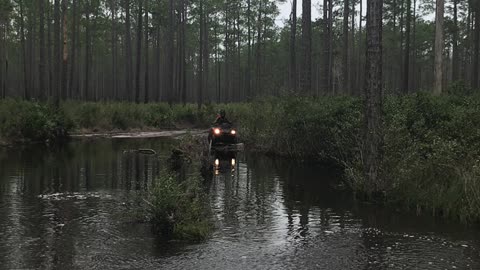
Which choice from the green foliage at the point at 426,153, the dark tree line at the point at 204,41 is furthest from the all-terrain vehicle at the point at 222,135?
the dark tree line at the point at 204,41

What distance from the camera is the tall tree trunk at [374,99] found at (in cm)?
1019

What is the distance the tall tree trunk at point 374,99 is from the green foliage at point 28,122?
1831cm

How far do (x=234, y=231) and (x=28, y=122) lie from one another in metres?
18.7

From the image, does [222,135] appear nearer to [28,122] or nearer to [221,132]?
[221,132]

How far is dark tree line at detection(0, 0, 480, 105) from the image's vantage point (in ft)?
119

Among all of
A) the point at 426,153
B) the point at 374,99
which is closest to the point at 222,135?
the point at 374,99

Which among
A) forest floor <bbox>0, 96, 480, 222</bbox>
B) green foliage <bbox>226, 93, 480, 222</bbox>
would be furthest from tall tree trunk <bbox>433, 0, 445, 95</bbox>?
green foliage <bbox>226, 93, 480, 222</bbox>

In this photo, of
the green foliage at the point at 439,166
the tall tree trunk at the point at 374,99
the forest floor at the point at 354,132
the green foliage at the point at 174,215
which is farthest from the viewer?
the tall tree trunk at the point at 374,99

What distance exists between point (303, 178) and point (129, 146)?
11.3 metres

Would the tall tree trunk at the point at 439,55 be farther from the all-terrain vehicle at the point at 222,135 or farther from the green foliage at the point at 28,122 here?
the green foliage at the point at 28,122

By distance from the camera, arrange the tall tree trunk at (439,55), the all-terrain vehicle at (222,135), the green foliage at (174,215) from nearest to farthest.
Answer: the green foliage at (174,215), the all-terrain vehicle at (222,135), the tall tree trunk at (439,55)

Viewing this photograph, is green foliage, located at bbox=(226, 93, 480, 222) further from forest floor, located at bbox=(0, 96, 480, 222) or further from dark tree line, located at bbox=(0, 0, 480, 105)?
dark tree line, located at bbox=(0, 0, 480, 105)

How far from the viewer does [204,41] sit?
5100 centimetres

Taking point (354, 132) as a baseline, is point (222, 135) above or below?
below
